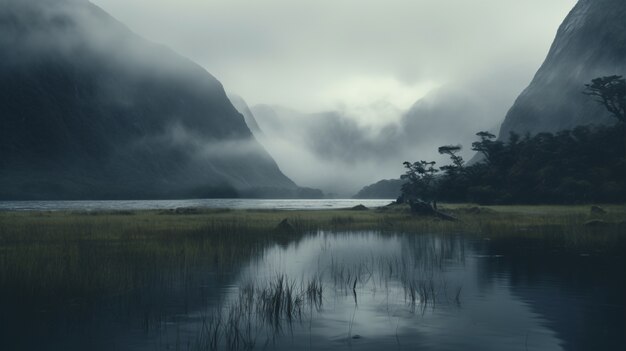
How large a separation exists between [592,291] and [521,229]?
84.2 feet

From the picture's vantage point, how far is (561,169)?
8944cm

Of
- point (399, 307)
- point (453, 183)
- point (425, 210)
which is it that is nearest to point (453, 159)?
point (453, 183)

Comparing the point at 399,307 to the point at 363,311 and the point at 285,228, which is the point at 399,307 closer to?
the point at 363,311

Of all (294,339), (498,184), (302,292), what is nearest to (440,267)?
(302,292)

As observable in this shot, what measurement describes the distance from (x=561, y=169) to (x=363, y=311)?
82471mm

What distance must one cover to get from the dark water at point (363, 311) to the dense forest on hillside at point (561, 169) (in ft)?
205

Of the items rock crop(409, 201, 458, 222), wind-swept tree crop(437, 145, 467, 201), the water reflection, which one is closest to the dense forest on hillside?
wind-swept tree crop(437, 145, 467, 201)

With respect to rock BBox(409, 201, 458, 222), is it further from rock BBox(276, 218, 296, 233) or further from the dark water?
the dark water

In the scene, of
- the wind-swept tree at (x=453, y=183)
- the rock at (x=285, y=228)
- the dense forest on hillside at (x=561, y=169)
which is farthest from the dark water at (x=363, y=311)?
the wind-swept tree at (x=453, y=183)

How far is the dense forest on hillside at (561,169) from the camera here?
→ 83250 mm

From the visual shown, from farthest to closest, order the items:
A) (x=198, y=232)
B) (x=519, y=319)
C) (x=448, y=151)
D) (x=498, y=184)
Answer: (x=448, y=151), (x=498, y=184), (x=198, y=232), (x=519, y=319)

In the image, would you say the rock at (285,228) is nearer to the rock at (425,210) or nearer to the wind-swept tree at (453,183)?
the rock at (425,210)

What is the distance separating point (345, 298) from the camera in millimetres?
18641

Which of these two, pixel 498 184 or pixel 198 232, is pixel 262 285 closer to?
pixel 198 232
